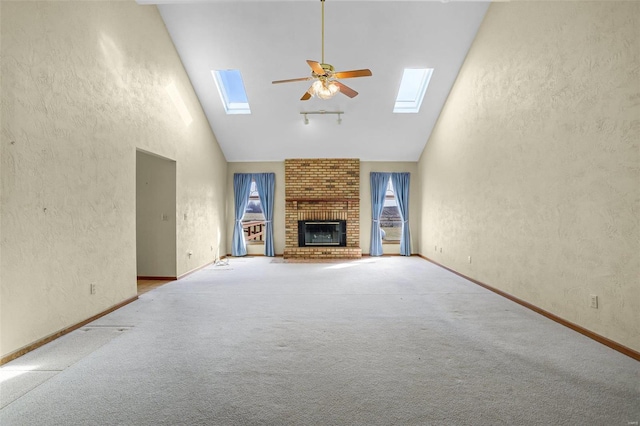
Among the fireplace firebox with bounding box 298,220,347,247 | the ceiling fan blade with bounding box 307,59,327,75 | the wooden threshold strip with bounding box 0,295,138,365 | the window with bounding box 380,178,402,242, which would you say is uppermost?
the ceiling fan blade with bounding box 307,59,327,75

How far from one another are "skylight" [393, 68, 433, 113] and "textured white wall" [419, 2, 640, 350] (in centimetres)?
99

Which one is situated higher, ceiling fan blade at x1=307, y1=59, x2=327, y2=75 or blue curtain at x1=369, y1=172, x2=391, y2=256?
ceiling fan blade at x1=307, y1=59, x2=327, y2=75

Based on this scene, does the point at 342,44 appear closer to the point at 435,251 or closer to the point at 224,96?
the point at 224,96

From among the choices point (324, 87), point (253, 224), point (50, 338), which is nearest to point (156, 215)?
point (50, 338)

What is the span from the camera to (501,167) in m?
4.06

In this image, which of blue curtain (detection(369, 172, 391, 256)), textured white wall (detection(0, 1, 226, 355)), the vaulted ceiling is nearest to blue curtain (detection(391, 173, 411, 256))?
blue curtain (detection(369, 172, 391, 256))

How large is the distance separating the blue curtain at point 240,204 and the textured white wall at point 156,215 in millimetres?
2731

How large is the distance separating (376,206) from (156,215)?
490cm

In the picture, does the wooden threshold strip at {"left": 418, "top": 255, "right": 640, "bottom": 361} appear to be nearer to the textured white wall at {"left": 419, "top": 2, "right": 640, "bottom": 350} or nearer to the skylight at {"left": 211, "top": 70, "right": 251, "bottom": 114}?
the textured white wall at {"left": 419, "top": 2, "right": 640, "bottom": 350}

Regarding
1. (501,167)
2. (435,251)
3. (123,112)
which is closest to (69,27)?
(123,112)

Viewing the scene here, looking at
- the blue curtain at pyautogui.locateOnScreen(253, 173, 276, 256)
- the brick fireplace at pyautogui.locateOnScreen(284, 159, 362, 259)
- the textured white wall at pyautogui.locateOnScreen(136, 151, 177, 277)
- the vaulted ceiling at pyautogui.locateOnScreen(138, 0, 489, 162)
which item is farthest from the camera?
the blue curtain at pyautogui.locateOnScreen(253, 173, 276, 256)

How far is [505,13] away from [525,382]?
4.23 metres

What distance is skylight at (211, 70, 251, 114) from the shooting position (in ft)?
19.6

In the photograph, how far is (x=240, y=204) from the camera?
7906 millimetres
